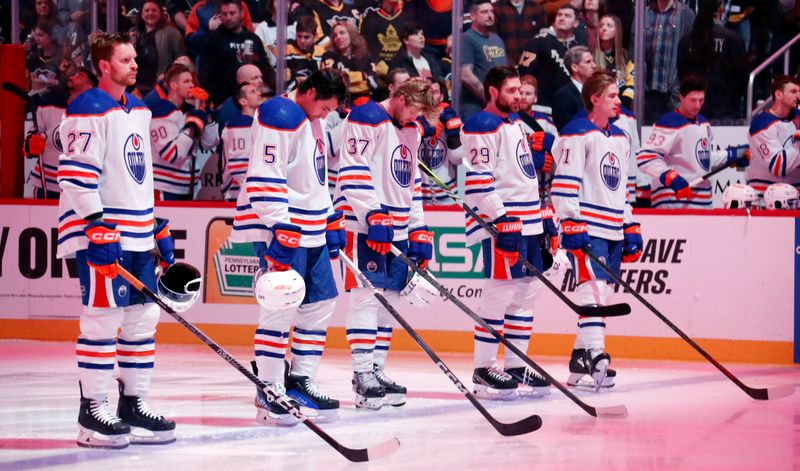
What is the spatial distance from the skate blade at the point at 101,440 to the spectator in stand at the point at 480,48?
530cm

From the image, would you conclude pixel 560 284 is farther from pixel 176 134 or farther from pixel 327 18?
pixel 327 18

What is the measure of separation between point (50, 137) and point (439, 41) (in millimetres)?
3025

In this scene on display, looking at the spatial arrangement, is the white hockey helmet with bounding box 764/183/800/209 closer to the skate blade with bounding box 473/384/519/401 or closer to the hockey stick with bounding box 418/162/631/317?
the hockey stick with bounding box 418/162/631/317

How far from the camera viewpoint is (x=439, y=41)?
9578 mm

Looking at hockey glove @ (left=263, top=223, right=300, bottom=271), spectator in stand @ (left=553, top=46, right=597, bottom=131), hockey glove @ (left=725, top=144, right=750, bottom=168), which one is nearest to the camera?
hockey glove @ (left=263, top=223, right=300, bottom=271)

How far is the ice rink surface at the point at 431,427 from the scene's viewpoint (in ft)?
14.7

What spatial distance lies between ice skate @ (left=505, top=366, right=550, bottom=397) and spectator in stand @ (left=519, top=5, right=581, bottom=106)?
3.62m

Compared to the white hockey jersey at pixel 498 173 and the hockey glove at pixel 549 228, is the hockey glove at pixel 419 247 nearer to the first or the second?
the white hockey jersey at pixel 498 173

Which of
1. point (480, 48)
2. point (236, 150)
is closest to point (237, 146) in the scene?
point (236, 150)


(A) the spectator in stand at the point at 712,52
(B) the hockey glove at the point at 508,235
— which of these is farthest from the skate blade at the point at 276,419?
(A) the spectator in stand at the point at 712,52

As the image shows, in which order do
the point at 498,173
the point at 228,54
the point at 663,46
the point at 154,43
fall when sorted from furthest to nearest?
1. the point at 154,43
2. the point at 228,54
3. the point at 663,46
4. the point at 498,173

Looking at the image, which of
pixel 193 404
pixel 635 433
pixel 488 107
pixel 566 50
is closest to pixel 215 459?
pixel 193 404

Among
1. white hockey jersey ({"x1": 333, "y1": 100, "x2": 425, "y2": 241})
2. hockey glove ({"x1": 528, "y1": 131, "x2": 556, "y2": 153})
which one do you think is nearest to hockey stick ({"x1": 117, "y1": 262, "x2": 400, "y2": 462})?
white hockey jersey ({"x1": 333, "y1": 100, "x2": 425, "y2": 241})

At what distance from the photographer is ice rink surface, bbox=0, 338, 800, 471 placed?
177 inches
